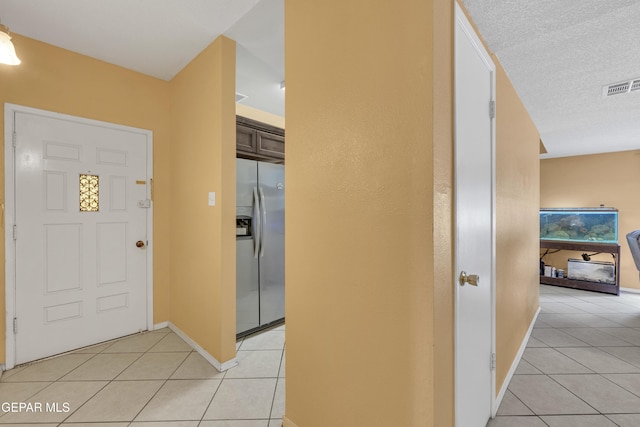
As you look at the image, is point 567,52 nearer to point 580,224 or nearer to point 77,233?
point 77,233

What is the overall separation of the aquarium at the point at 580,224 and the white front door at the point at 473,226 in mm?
5075

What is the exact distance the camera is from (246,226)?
2848 mm

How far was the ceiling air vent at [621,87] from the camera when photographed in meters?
2.43

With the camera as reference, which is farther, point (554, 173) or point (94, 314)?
point (554, 173)

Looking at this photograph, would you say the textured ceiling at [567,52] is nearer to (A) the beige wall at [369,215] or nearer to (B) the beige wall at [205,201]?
(A) the beige wall at [369,215]

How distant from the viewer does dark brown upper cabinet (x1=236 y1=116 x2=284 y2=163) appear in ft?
8.89

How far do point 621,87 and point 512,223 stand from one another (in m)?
1.68

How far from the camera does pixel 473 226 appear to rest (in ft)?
4.72

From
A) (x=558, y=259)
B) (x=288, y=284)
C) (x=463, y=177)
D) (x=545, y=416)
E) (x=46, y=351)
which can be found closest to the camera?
(x=463, y=177)

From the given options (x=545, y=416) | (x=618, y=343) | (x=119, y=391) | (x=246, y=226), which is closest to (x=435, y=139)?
(x=545, y=416)

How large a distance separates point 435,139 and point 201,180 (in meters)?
2.07

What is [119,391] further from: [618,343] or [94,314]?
[618,343]

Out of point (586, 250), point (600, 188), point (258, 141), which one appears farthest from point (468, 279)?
point (600, 188)

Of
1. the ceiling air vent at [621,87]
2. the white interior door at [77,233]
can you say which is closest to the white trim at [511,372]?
the ceiling air vent at [621,87]
